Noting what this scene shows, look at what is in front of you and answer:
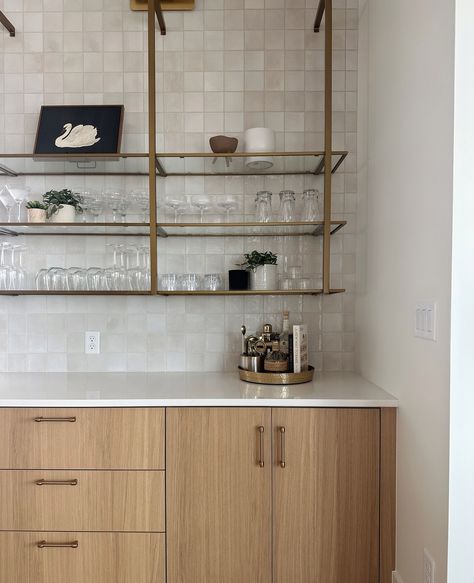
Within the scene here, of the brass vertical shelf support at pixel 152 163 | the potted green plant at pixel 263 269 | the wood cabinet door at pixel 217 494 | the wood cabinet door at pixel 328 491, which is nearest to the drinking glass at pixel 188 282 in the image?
the brass vertical shelf support at pixel 152 163

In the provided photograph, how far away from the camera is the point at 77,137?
6.97ft

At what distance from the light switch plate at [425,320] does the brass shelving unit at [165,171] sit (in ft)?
1.74

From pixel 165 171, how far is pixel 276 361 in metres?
1.04

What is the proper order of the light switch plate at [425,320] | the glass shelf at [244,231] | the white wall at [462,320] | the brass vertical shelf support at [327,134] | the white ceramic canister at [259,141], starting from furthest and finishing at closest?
the glass shelf at [244,231] < the white ceramic canister at [259,141] < the brass vertical shelf support at [327,134] < the light switch plate at [425,320] < the white wall at [462,320]

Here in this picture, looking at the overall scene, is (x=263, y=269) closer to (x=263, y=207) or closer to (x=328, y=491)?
(x=263, y=207)

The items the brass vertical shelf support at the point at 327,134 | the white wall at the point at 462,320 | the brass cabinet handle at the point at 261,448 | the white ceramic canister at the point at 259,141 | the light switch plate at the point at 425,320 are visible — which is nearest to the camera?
the white wall at the point at 462,320

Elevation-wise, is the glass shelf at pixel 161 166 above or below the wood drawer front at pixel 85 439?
above

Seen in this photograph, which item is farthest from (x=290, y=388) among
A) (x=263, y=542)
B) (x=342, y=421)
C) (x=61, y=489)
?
(x=61, y=489)

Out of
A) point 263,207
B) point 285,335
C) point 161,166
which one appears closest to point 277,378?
point 285,335

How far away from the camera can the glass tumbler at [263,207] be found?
205 centimetres

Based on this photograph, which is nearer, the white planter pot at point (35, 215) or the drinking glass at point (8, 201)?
the white planter pot at point (35, 215)

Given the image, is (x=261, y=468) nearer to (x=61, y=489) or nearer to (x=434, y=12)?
(x=61, y=489)

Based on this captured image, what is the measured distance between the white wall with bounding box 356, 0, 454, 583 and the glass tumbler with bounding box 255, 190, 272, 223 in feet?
1.49

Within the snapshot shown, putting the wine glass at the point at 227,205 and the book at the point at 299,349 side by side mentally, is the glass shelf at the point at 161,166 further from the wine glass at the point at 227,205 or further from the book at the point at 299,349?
the book at the point at 299,349
